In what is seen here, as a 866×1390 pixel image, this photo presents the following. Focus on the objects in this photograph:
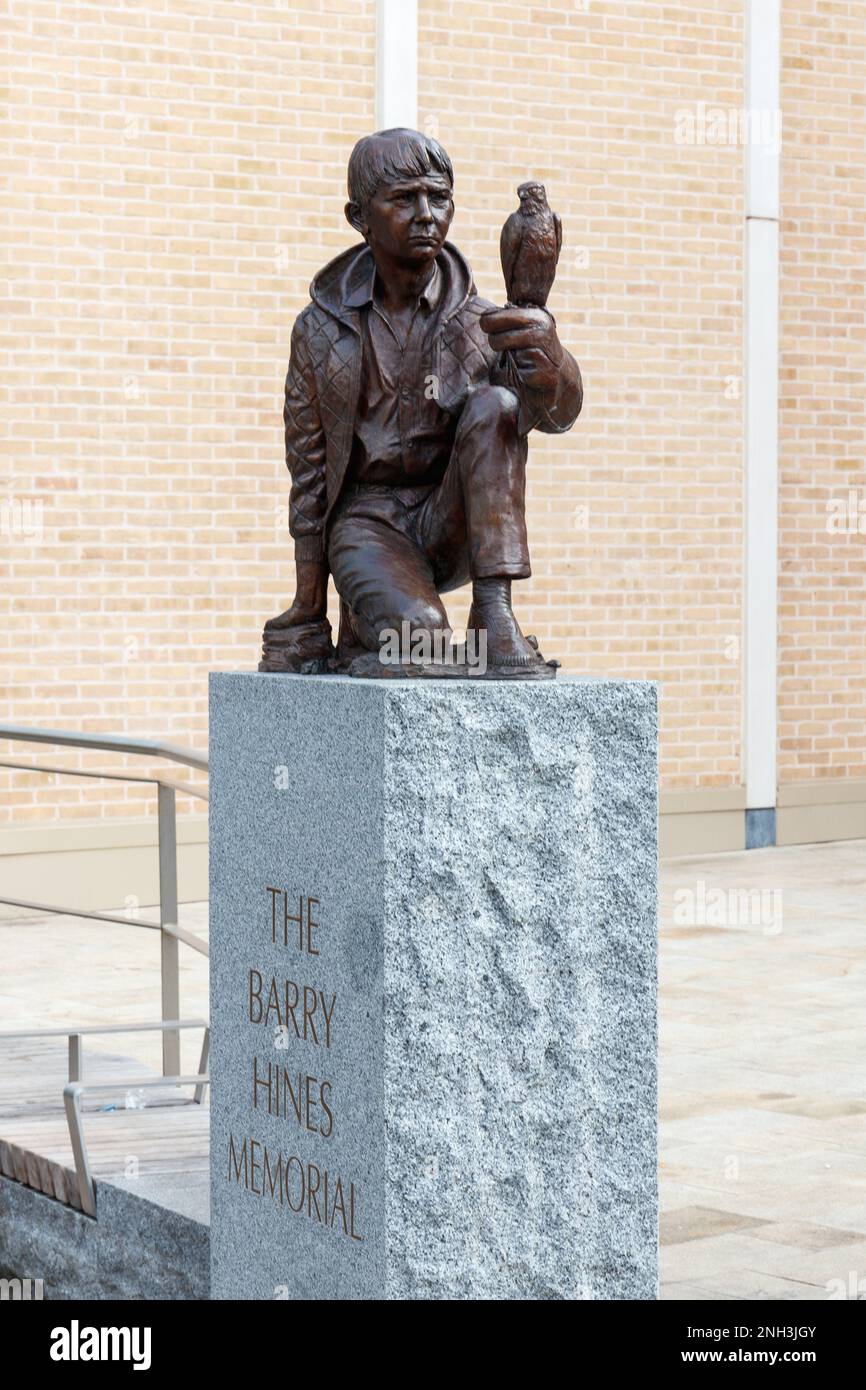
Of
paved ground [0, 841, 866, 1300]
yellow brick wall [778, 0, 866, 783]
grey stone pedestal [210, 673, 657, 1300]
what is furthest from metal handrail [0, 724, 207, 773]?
yellow brick wall [778, 0, 866, 783]

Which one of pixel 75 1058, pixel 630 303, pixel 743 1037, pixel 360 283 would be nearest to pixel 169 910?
pixel 75 1058

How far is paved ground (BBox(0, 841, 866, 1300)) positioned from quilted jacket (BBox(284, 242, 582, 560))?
1713 millimetres

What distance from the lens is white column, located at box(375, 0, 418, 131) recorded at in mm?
12102

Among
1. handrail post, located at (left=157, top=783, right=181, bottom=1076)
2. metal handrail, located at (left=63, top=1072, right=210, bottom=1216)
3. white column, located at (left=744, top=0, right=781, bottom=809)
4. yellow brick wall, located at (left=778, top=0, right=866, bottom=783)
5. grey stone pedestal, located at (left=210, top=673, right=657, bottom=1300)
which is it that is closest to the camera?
grey stone pedestal, located at (left=210, top=673, right=657, bottom=1300)

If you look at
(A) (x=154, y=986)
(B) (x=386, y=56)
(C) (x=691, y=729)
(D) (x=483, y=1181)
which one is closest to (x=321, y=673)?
(D) (x=483, y=1181)

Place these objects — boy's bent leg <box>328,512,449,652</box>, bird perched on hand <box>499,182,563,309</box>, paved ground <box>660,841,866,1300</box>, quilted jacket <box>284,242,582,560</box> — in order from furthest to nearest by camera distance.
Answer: paved ground <box>660,841,866,1300</box>
quilted jacket <box>284,242,582,560</box>
boy's bent leg <box>328,512,449,652</box>
bird perched on hand <box>499,182,563,309</box>

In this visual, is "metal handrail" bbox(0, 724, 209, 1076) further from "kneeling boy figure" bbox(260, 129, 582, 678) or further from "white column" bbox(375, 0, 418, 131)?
"white column" bbox(375, 0, 418, 131)

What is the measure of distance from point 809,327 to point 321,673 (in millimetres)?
10361

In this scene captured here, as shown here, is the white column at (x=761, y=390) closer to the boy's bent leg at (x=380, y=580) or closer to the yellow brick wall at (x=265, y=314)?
the yellow brick wall at (x=265, y=314)

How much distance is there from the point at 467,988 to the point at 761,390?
A: 1044 cm

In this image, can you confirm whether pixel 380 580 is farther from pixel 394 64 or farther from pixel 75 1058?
pixel 394 64

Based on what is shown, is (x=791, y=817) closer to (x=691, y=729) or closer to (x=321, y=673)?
(x=691, y=729)

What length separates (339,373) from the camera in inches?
176

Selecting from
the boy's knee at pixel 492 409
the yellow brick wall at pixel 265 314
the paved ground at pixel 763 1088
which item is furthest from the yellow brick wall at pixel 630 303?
the boy's knee at pixel 492 409
